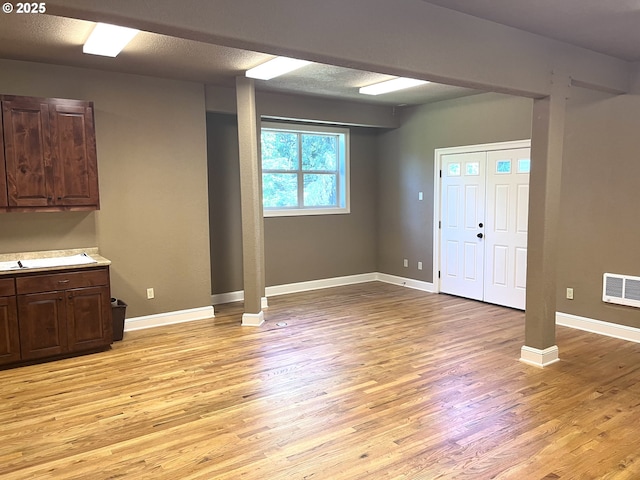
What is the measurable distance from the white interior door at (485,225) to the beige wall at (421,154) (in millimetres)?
228

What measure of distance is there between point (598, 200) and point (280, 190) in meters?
3.97

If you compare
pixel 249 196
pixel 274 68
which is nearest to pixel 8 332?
pixel 249 196

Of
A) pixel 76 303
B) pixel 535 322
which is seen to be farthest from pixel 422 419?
pixel 76 303

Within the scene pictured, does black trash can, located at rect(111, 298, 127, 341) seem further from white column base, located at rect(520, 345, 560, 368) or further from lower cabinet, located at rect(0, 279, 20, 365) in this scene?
white column base, located at rect(520, 345, 560, 368)

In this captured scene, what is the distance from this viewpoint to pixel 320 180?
7.30m

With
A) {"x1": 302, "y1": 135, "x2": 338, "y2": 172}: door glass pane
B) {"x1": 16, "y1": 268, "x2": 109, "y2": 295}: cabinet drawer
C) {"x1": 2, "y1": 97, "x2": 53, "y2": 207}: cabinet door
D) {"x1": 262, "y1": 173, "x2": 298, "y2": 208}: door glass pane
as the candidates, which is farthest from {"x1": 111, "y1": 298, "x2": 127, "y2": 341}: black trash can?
{"x1": 302, "y1": 135, "x2": 338, "y2": 172}: door glass pane

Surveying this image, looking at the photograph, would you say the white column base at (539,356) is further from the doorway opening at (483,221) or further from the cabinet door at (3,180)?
the cabinet door at (3,180)

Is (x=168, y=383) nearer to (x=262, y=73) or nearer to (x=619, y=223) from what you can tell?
(x=262, y=73)

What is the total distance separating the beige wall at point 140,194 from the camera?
4645mm

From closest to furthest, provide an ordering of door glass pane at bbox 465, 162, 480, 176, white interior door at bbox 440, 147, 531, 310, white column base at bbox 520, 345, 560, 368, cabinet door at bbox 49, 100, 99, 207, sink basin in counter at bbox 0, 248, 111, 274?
white column base at bbox 520, 345, 560, 368, sink basin in counter at bbox 0, 248, 111, 274, cabinet door at bbox 49, 100, 99, 207, white interior door at bbox 440, 147, 531, 310, door glass pane at bbox 465, 162, 480, 176

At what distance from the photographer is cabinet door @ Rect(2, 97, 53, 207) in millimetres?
4164

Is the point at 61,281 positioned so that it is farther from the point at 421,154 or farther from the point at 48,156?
the point at 421,154

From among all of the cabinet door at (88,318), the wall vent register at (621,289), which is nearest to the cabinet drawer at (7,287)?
the cabinet door at (88,318)

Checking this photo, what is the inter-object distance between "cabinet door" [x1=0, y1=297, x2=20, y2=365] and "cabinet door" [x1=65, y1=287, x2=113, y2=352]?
1.30 ft
